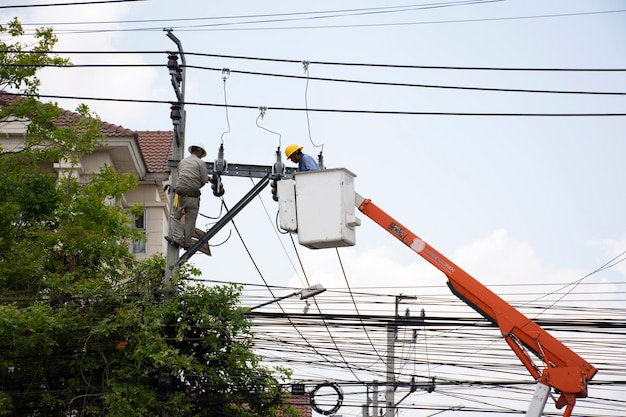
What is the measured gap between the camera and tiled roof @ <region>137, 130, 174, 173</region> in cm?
3212

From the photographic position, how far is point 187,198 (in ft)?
58.0

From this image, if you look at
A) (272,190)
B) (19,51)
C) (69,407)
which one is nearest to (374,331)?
(272,190)

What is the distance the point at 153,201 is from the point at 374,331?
15102 mm

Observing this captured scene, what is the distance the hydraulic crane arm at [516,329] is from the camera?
1431 cm

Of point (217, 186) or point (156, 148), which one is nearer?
point (217, 186)

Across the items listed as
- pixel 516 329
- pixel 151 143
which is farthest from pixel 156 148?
pixel 516 329

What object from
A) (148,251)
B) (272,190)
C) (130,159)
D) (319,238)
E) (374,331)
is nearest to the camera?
(319,238)

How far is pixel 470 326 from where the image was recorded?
17.6 meters

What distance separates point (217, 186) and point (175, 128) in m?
1.23

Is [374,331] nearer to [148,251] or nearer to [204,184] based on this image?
[204,184]

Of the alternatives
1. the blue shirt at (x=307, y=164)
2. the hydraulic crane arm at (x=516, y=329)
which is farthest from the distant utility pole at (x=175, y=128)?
the hydraulic crane arm at (x=516, y=329)

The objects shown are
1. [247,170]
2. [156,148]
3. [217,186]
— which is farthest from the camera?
[156,148]

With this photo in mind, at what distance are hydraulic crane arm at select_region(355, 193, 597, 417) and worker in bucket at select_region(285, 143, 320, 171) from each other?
94 cm

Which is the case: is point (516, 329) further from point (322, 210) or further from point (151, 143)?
point (151, 143)
